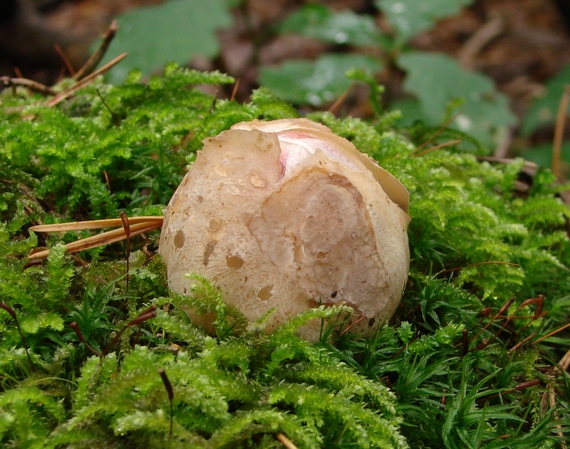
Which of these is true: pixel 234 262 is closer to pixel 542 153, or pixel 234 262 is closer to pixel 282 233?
pixel 282 233

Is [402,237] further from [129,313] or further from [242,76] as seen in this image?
[242,76]

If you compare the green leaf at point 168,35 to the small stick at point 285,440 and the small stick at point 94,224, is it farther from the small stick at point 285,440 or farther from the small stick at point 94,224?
the small stick at point 285,440

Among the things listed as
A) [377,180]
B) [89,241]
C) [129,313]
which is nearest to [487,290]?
[377,180]

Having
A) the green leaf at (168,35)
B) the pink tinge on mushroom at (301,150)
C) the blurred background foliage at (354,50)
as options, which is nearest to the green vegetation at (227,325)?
the pink tinge on mushroom at (301,150)

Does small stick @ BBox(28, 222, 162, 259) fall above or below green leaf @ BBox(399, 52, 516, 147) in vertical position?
above

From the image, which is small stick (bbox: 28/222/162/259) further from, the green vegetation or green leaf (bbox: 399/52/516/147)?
green leaf (bbox: 399/52/516/147)

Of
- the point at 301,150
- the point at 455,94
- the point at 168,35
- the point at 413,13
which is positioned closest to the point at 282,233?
the point at 301,150

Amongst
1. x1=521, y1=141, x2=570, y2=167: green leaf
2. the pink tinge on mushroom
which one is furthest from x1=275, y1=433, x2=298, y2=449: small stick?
x1=521, y1=141, x2=570, y2=167: green leaf
